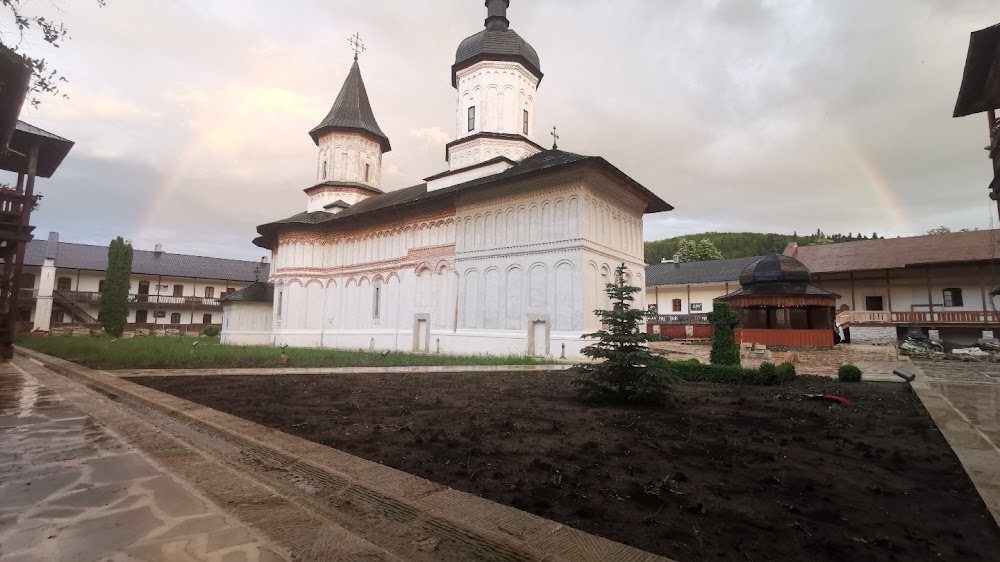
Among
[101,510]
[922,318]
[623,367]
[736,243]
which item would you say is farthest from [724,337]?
[736,243]

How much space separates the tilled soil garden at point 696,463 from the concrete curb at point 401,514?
34 cm

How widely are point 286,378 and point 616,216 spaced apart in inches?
587

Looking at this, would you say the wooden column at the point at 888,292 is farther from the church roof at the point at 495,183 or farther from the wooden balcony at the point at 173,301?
the wooden balcony at the point at 173,301

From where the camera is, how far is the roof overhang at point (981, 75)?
7.81 meters

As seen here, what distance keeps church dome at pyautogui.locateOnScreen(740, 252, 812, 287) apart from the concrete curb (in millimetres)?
25985

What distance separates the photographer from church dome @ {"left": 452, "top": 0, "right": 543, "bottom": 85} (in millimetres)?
23594

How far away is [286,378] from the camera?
34.8ft

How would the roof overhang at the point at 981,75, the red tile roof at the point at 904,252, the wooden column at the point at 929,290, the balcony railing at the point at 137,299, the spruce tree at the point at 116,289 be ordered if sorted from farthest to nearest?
the balcony railing at the point at 137,299 < the spruce tree at the point at 116,289 < the wooden column at the point at 929,290 < the red tile roof at the point at 904,252 < the roof overhang at the point at 981,75

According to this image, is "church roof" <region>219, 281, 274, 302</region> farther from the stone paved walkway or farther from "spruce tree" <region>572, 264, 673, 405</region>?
the stone paved walkway

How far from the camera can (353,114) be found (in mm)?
32531

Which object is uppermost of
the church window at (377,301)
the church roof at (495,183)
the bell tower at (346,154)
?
the bell tower at (346,154)

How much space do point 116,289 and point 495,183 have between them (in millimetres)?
34751

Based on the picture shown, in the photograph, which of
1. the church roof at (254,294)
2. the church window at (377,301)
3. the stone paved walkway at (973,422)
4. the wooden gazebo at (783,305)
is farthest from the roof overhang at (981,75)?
the church roof at (254,294)

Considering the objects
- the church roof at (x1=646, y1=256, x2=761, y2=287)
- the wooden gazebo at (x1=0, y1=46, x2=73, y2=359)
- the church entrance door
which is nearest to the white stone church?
the church entrance door
